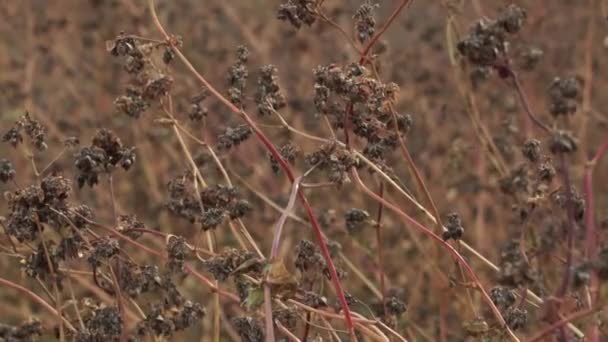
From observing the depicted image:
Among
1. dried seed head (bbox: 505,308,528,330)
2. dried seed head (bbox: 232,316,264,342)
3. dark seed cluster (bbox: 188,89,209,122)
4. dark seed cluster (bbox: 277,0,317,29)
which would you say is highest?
dark seed cluster (bbox: 277,0,317,29)

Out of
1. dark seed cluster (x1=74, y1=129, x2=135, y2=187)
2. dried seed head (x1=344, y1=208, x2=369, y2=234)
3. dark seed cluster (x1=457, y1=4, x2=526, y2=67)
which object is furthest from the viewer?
dried seed head (x1=344, y1=208, x2=369, y2=234)

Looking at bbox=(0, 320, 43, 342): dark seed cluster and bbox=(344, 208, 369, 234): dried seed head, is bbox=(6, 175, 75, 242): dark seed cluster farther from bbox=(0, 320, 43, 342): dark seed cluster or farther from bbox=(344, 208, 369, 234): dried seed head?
bbox=(344, 208, 369, 234): dried seed head

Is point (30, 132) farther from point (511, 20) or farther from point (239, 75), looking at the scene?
point (511, 20)

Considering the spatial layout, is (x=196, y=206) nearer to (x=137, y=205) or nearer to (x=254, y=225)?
(x=254, y=225)

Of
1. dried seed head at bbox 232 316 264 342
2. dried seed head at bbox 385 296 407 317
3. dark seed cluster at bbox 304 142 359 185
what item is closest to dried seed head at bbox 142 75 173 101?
dark seed cluster at bbox 304 142 359 185

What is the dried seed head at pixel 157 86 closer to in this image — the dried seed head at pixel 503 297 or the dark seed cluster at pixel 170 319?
the dark seed cluster at pixel 170 319

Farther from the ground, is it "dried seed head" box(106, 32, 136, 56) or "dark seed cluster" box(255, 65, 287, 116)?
"dark seed cluster" box(255, 65, 287, 116)

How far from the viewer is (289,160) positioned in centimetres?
172

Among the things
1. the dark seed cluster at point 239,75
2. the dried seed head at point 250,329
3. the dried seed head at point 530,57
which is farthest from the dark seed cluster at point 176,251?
the dried seed head at point 530,57

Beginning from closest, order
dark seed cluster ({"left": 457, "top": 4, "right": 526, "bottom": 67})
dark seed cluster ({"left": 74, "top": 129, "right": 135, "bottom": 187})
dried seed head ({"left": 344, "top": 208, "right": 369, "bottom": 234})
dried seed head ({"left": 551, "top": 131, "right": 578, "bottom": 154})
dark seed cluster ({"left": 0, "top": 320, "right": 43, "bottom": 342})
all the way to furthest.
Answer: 1. dried seed head ({"left": 551, "top": 131, "right": 578, "bottom": 154})
2. dark seed cluster ({"left": 457, "top": 4, "right": 526, "bottom": 67})
3. dark seed cluster ({"left": 74, "top": 129, "right": 135, "bottom": 187})
4. dark seed cluster ({"left": 0, "top": 320, "right": 43, "bottom": 342})
5. dried seed head ({"left": 344, "top": 208, "right": 369, "bottom": 234})

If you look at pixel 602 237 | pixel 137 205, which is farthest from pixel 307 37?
pixel 602 237

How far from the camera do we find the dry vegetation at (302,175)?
156 cm

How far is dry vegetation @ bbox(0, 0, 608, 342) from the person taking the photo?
61.4 inches

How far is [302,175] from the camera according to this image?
1.54 meters
